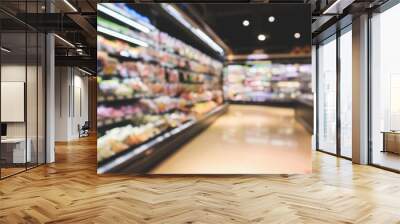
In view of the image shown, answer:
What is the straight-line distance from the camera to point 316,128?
1059 centimetres

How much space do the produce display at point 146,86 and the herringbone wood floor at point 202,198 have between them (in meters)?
0.81

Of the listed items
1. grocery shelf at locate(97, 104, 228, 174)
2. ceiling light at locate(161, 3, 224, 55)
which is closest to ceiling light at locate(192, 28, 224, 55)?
ceiling light at locate(161, 3, 224, 55)

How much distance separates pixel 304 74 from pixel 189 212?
320 cm

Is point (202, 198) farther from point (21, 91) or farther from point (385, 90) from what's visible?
point (385, 90)

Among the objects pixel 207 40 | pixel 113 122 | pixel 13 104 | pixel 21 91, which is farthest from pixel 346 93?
pixel 13 104

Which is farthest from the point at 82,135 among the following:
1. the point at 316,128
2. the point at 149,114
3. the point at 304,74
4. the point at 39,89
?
the point at 304,74

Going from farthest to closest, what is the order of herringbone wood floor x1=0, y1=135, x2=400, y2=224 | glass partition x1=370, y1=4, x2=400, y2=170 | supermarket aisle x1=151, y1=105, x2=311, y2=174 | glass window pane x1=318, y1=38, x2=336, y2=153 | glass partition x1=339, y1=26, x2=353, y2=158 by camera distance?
glass window pane x1=318, y1=38, x2=336, y2=153 < glass partition x1=339, y1=26, x2=353, y2=158 < glass partition x1=370, y1=4, x2=400, y2=170 < supermarket aisle x1=151, y1=105, x2=311, y2=174 < herringbone wood floor x1=0, y1=135, x2=400, y2=224

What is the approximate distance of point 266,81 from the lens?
609 cm

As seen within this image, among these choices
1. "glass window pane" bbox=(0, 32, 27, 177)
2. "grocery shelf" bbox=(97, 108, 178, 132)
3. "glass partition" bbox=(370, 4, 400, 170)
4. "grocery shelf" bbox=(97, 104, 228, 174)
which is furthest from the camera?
"glass partition" bbox=(370, 4, 400, 170)

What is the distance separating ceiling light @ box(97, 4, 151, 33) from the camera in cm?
578

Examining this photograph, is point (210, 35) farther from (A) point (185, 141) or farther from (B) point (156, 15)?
(A) point (185, 141)

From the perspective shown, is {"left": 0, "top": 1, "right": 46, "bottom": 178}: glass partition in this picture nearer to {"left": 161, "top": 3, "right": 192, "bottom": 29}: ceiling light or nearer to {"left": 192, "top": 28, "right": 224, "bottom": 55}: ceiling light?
{"left": 161, "top": 3, "right": 192, "bottom": 29}: ceiling light

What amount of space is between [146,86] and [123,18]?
1127 millimetres

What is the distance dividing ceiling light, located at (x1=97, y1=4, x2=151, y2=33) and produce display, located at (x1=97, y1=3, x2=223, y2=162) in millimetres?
61
